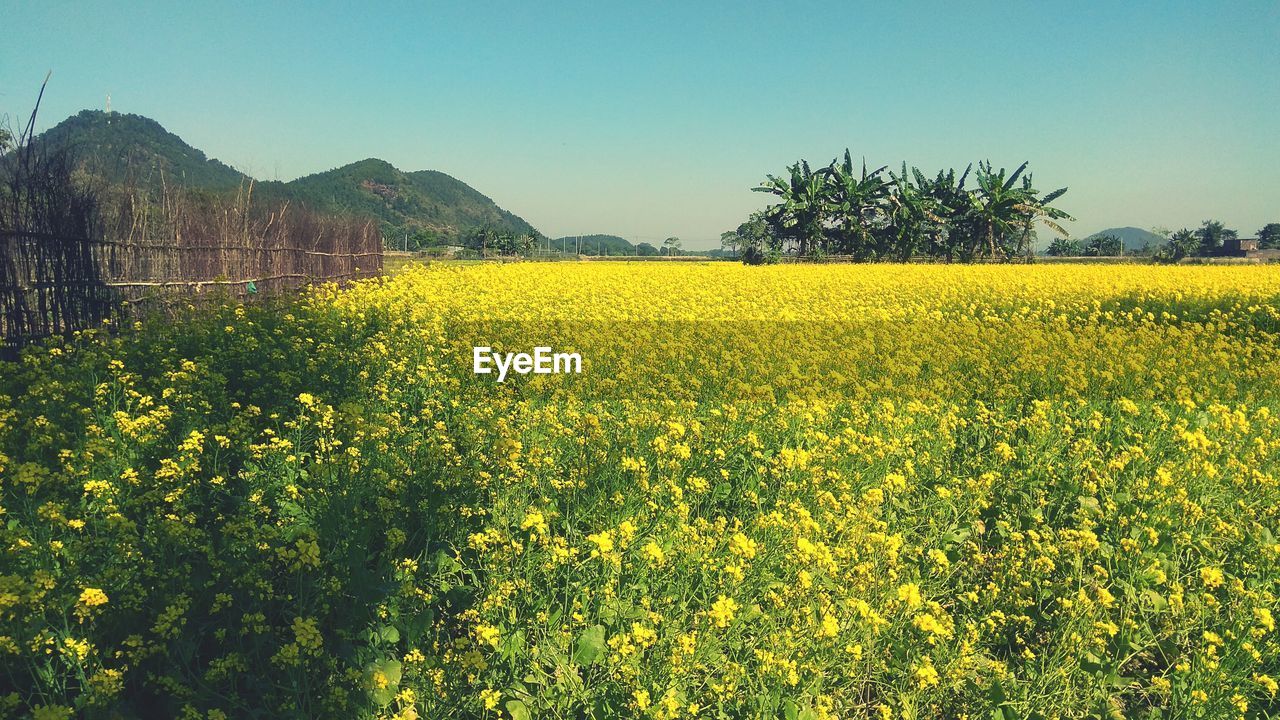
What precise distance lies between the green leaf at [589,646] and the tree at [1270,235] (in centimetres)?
10421

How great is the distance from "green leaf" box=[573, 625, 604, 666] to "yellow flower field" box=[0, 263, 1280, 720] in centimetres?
1

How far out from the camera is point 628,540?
2.98 meters

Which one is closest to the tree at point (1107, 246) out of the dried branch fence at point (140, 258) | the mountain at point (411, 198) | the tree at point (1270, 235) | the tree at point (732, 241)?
the tree at point (1270, 235)

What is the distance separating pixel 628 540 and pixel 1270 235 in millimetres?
108362

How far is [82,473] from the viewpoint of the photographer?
118 inches

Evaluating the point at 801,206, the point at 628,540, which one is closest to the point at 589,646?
the point at 628,540

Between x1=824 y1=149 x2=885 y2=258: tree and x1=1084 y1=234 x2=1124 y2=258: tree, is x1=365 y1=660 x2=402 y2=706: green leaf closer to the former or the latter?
x1=824 y1=149 x2=885 y2=258: tree

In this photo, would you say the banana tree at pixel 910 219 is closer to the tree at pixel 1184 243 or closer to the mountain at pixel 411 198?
the tree at pixel 1184 243

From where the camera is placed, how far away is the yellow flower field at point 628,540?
245cm

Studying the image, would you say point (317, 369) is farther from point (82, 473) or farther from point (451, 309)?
point (451, 309)

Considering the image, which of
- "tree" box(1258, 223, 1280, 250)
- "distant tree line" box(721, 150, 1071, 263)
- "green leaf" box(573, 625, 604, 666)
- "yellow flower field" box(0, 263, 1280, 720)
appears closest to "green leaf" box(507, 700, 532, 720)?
"yellow flower field" box(0, 263, 1280, 720)

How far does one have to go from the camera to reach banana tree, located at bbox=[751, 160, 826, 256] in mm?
35344

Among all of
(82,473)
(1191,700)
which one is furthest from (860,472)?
(82,473)

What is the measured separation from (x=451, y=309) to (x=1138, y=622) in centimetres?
926
